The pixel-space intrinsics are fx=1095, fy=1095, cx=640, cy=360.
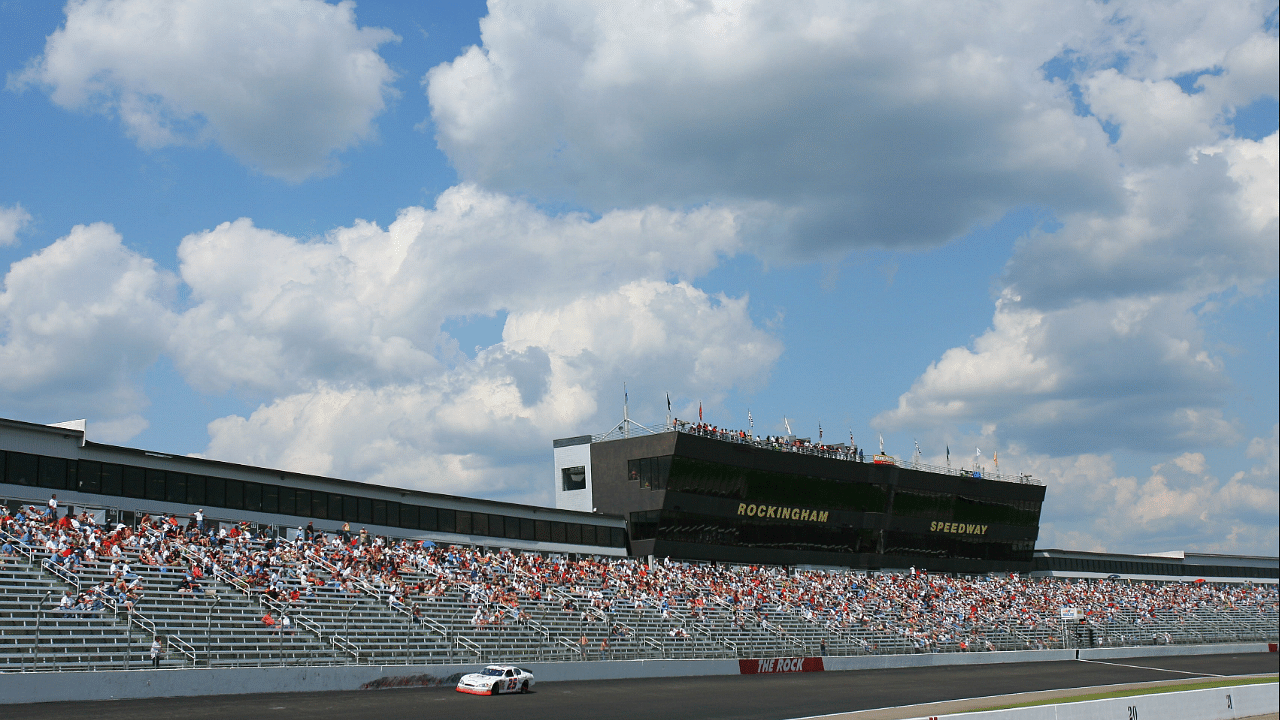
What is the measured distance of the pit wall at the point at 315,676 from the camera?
2720 centimetres

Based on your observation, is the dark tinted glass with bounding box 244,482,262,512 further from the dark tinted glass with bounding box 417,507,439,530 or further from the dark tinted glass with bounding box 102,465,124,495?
the dark tinted glass with bounding box 417,507,439,530

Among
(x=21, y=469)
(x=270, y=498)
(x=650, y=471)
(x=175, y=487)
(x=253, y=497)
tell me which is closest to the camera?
(x=21, y=469)

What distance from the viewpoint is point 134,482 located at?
41.6m

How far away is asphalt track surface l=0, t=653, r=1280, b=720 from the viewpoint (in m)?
27.2

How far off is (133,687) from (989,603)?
58697 millimetres

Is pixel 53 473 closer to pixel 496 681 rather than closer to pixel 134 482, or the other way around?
pixel 134 482

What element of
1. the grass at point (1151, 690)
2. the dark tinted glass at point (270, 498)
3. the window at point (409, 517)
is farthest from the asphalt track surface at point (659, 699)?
the window at point (409, 517)

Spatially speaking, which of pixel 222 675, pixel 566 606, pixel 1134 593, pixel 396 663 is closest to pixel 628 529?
pixel 566 606

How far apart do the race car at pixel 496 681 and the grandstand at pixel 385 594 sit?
249cm

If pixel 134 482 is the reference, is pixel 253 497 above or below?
below

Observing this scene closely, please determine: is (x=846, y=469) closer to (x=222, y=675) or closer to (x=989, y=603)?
(x=989, y=603)

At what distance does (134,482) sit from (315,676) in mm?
13340

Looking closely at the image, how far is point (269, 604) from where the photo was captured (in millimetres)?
35688

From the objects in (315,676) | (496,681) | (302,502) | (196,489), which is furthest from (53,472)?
(496,681)
